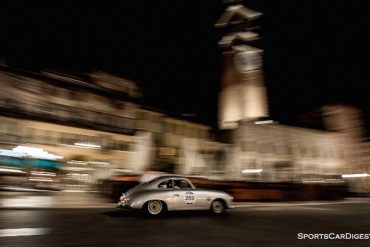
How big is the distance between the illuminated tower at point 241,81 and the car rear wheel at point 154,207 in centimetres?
3830

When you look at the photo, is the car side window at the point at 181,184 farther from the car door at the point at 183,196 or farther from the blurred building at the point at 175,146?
the blurred building at the point at 175,146

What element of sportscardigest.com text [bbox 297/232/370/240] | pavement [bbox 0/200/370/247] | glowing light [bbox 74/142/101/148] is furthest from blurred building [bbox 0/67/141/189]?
sportscardigest.com text [bbox 297/232/370/240]

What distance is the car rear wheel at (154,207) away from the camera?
9984 mm

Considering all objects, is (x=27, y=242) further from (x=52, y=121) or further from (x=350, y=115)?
(x=350, y=115)

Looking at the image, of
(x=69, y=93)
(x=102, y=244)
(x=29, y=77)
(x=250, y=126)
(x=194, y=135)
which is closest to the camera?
(x=102, y=244)

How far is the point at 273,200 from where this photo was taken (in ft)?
66.0

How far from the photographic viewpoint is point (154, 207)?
10.1m

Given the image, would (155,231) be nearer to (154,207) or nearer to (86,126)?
(154,207)

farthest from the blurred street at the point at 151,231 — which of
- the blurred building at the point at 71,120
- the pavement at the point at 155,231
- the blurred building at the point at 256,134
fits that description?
the blurred building at the point at 256,134

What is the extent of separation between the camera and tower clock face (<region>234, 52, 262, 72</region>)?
5162cm

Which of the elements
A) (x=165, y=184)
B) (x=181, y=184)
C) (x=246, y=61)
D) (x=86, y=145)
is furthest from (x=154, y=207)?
(x=246, y=61)

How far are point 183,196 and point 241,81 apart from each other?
42696mm

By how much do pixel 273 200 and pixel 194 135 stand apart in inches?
795

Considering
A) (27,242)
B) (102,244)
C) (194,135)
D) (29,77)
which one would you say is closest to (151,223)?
(102,244)
